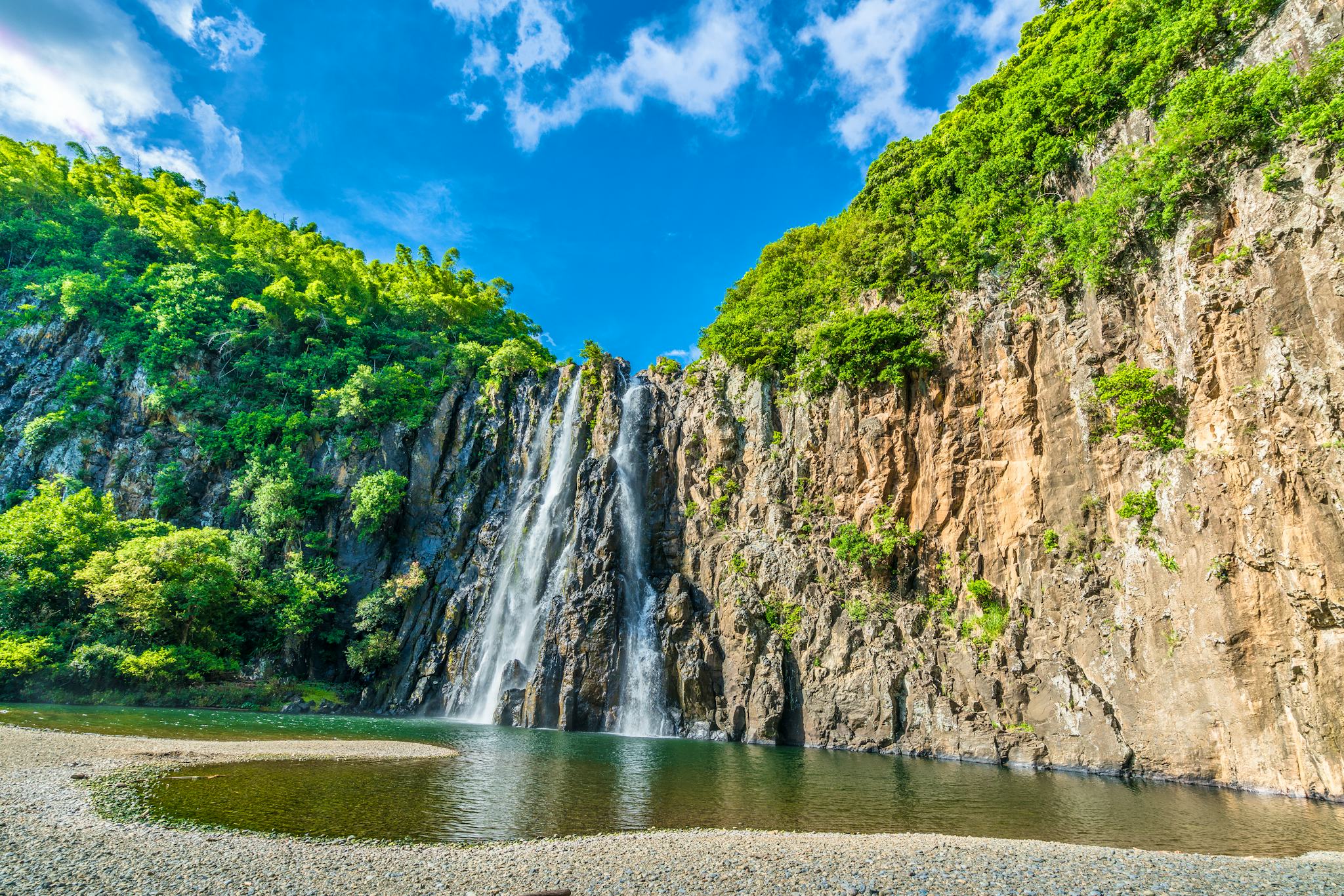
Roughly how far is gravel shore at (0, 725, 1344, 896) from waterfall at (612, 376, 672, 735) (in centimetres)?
1722

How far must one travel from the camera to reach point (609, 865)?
25.2ft

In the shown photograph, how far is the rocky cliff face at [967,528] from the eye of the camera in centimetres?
1451

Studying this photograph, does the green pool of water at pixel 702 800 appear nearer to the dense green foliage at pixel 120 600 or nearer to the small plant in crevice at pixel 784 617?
the small plant in crevice at pixel 784 617

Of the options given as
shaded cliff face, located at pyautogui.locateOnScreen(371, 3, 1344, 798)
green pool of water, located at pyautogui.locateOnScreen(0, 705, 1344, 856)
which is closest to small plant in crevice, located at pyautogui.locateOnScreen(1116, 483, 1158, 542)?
shaded cliff face, located at pyautogui.locateOnScreen(371, 3, 1344, 798)

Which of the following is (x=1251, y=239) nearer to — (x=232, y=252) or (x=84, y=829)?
(x=84, y=829)

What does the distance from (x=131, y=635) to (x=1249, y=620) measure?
136 ft

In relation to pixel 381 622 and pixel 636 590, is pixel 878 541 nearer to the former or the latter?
pixel 636 590

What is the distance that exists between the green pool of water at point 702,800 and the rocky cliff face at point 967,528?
2.55 m

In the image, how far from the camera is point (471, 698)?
2897 centimetres

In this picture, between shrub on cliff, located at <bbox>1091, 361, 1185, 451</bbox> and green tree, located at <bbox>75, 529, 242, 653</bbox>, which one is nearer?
shrub on cliff, located at <bbox>1091, 361, 1185, 451</bbox>

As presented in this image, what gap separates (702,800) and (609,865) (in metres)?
4.98

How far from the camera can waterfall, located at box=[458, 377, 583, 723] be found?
28781 mm

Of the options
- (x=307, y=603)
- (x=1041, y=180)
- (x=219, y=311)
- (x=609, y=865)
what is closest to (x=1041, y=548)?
(x=1041, y=180)

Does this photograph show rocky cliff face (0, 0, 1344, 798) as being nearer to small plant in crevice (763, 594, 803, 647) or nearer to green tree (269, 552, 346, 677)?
small plant in crevice (763, 594, 803, 647)
